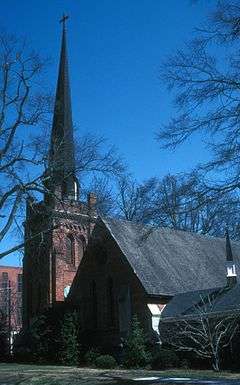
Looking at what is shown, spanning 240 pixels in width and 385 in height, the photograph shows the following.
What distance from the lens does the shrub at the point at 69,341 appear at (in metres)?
28.2

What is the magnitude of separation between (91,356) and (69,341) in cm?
149

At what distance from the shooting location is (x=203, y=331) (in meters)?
24.2

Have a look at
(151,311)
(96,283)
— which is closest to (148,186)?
(96,283)

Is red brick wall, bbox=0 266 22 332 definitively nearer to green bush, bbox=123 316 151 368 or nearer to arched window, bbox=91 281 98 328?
arched window, bbox=91 281 98 328

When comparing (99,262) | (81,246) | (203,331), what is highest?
(81,246)

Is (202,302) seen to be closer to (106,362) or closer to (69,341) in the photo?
(106,362)

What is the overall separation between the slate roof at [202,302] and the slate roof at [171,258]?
0.93 metres

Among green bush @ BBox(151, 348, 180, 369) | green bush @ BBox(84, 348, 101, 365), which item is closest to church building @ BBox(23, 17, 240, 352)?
green bush @ BBox(84, 348, 101, 365)

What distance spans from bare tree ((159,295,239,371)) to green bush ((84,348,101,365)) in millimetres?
3608

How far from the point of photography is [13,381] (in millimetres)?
18906

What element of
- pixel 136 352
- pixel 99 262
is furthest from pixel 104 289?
pixel 136 352

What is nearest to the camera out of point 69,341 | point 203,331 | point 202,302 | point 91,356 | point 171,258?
point 203,331

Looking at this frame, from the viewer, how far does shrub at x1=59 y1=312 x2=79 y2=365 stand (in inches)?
1111

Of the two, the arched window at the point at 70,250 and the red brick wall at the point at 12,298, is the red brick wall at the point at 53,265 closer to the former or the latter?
the arched window at the point at 70,250
